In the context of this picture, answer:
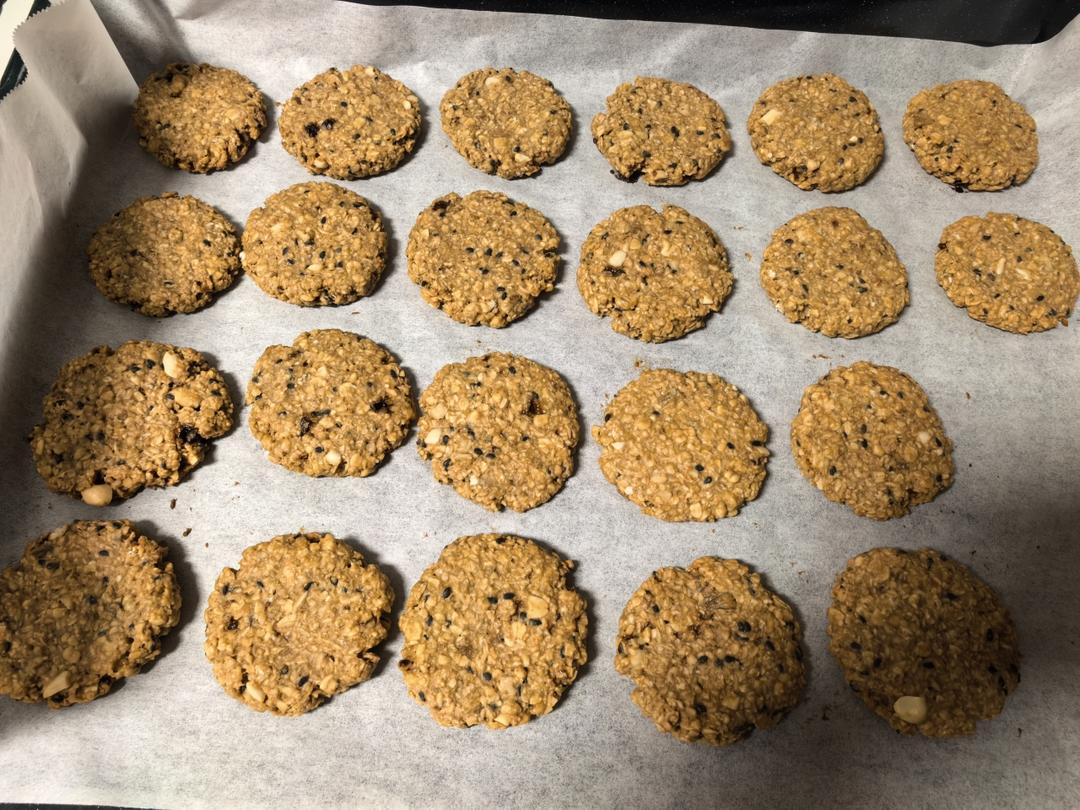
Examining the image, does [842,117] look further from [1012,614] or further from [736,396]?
[1012,614]

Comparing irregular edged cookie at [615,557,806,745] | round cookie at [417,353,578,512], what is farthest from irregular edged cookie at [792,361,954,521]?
round cookie at [417,353,578,512]

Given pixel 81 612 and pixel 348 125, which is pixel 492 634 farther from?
pixel 348 125

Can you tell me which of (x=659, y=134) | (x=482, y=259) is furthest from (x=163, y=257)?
(x=659, y=134)

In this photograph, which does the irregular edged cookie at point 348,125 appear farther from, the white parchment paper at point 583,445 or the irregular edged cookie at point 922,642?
the irregular edged cookie at point 922,642

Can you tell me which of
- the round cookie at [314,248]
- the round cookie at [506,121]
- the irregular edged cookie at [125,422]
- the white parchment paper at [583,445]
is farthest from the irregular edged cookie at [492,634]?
the round cookie at [506,121]

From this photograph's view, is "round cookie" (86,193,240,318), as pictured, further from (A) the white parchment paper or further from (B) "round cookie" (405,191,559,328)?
(B) "round cookie" (405,191,559,328)

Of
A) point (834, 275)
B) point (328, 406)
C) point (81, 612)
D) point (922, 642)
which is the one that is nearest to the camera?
point (81, 612)
